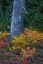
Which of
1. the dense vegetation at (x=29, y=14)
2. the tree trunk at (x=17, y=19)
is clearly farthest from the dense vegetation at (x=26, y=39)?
the tree trunk at (x=17, y=19)

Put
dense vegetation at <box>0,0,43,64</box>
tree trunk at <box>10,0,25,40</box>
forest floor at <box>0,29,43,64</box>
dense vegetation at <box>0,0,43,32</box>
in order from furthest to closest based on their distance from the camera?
dense vegetation at <box>0,0,43,32</box>, tree trunk at <box>10,0,25,40</box>, dense vegetation at <box>0,0,43,64</box>, forest floor at <box>0,29,43,64</box>

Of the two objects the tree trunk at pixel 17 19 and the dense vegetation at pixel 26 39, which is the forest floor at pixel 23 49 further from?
the tree trunk at pixel 17 19

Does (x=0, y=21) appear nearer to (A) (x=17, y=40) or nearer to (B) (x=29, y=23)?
(B) (x=29, y=23)

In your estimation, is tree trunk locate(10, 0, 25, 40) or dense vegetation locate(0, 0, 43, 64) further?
tree trunk locate(10, 0, 25, 40)

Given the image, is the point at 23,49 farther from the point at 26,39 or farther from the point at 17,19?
the point at 17,19

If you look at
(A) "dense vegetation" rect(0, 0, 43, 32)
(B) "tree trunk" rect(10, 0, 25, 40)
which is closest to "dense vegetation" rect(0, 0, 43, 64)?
(A) "dense vegetation" rect(0, 0, 43, 32)

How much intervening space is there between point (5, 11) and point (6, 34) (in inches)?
115

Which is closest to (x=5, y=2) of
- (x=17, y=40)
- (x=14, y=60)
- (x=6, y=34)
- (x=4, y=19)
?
(x=4, y=19)

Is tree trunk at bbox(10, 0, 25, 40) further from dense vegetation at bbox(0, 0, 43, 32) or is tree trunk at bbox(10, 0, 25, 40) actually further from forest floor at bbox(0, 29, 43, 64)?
dense vegetation at bbox(0, 0, 43, 32)

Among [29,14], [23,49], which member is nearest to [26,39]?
[23,49]

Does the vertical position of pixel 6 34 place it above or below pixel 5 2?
below

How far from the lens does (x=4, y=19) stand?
476 inches

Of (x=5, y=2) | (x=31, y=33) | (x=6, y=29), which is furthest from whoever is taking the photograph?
(x=5, y=2)

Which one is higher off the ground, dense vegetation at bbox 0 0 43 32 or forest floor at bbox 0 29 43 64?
dense vegetation at bbox 0 0 43 32
